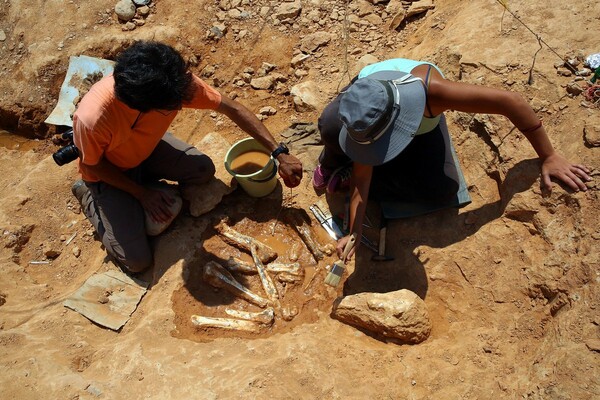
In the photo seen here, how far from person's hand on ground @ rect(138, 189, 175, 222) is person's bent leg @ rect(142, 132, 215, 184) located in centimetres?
29

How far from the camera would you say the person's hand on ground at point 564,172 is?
3208 mm

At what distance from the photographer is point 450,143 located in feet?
13.0

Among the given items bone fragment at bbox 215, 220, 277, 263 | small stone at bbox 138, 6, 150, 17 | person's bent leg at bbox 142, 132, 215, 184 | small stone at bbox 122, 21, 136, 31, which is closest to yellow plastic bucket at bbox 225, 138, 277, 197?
person's bent leg at bbox 142, 132, 215, 184

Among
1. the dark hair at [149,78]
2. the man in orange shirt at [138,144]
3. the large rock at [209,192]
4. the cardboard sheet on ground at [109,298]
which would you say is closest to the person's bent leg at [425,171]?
the man in orange shirt at [138,144]

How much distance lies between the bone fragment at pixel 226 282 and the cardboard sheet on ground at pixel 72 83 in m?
2.99

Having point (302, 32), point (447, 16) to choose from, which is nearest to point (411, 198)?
point (447, 16)

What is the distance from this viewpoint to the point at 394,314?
321cm

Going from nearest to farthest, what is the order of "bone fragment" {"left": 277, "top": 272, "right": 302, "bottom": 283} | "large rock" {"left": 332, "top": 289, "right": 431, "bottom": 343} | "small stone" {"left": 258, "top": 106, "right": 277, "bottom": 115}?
1. "large rock" {"left": 332, "top": 289, "right": 431, "bottom": 343}
2. "bone fragment" {"left": 277, "top": 272, "right": 302, "bottom": 283}
3. "small stone" {"left": 258, "top": 106, "right": 277, "bottom": 115}

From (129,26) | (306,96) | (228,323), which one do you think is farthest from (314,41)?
(228,323)

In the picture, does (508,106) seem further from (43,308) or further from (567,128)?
(43,308)

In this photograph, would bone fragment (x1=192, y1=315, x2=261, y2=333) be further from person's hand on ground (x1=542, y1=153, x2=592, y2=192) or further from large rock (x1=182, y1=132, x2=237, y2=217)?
person's hand on ground (x1=542, y1=153, x2=592, y2=192)

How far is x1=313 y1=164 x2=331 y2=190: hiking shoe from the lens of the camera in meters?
4.21

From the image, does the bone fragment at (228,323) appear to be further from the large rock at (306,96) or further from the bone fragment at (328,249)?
the large rock at (306,96)

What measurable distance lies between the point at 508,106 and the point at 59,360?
3.50 metres
